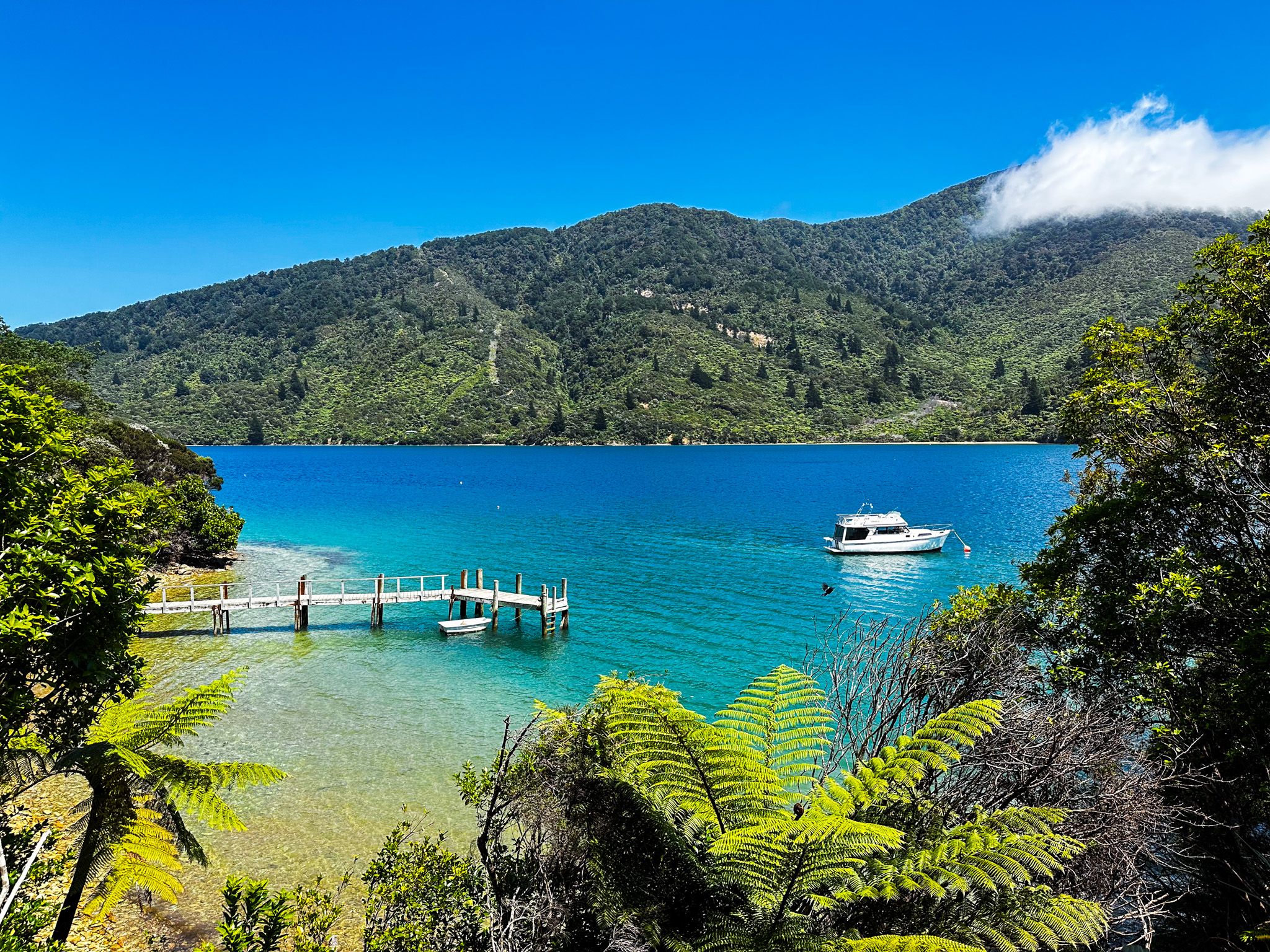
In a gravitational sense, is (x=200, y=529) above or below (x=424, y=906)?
below

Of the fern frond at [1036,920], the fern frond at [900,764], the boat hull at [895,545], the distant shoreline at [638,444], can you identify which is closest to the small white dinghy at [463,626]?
the fern frond at [900,764]

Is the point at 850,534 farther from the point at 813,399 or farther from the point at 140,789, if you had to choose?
the point at 813,399

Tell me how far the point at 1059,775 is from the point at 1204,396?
674 cm

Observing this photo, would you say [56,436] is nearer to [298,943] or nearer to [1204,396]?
[298,943]

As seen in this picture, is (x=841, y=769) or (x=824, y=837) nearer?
(x=824, y=837)

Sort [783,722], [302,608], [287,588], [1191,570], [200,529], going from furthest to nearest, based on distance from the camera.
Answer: [200,529]
[287,588]
[302,608]
[1191,570]
[783,722]

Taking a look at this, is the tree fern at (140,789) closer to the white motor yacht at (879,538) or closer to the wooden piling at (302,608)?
the wooden piling at (302,608)

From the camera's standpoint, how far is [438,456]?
12744 centimetres

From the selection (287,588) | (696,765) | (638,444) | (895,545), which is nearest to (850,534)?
(895,545)

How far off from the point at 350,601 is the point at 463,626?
475cm

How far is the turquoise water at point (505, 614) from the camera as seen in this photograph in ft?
49.3

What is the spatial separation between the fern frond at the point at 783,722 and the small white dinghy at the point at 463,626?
71.0ft

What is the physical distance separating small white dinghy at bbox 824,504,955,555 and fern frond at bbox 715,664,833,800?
36534 mm

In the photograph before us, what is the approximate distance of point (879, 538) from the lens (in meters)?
41.7
